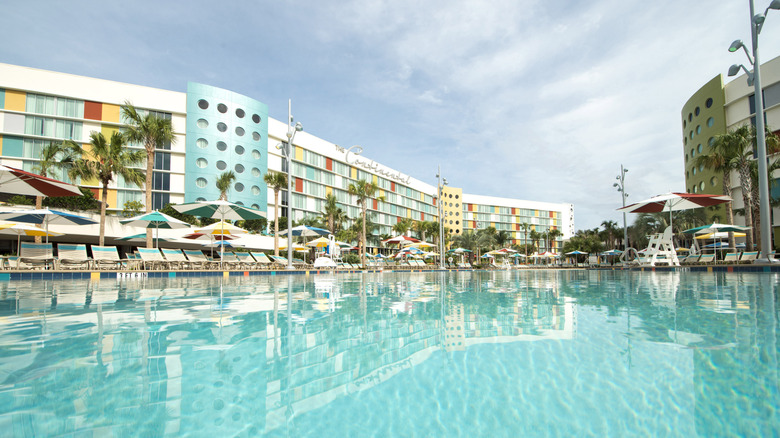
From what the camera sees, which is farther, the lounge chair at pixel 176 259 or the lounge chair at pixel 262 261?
the lounge chair at pixel 262 261

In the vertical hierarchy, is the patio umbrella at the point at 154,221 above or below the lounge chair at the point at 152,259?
above

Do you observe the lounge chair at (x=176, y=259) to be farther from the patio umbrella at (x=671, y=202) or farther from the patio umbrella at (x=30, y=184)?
the patio umbrella at (x=671, y=202)

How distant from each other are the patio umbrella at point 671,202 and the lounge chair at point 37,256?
25424mm

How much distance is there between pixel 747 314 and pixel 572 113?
24.3 metres

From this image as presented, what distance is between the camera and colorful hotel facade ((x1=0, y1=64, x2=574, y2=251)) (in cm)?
3192

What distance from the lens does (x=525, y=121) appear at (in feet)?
97.6

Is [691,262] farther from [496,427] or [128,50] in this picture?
[128,50]

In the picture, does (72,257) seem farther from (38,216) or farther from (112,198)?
(112,198)

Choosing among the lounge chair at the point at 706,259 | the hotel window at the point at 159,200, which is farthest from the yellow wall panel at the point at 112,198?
the lounge chair at the point at 706,259

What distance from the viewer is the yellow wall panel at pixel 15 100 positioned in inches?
1235

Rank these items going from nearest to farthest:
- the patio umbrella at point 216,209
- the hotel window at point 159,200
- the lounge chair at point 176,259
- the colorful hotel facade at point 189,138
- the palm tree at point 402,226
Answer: the patio umbrella at point 216,209 < the lounge chair at point 176,259 < the colorful hotel facade at point 189,138 < the hotel window at point 159,200 < the palm tree at point 402,226

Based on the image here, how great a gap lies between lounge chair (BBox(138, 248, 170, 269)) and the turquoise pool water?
14249 millimetres

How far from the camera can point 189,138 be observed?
3809cm

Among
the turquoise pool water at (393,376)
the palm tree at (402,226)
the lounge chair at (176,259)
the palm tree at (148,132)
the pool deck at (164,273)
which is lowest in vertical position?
the pool deck at (164,273)
